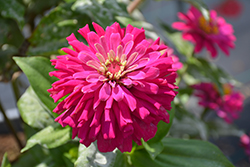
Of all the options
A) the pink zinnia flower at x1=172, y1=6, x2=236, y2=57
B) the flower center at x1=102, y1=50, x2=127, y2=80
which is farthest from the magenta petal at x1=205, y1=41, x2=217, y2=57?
the flower center at x1=102, y1=50, x2=127, y2=80

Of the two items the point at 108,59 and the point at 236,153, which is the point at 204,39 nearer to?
the point at 108,59

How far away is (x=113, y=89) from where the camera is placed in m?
0.30

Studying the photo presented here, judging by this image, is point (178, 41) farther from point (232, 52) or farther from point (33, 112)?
point (232, 52)

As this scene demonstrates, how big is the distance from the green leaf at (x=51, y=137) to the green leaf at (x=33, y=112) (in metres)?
0.02

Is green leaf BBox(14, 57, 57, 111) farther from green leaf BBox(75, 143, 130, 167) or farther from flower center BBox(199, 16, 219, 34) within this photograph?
flower center BBox(199, 16, 219, 34)

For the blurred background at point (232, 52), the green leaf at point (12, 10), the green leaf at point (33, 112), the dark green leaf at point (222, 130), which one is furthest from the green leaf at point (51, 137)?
the blurred background at point (232, 52)

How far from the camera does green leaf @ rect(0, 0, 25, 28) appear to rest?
1.60 feet

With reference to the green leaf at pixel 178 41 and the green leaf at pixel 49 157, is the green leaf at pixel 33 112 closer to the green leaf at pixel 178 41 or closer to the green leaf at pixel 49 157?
the green leaf at pixel 49 157

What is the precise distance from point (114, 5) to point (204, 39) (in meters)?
0.29

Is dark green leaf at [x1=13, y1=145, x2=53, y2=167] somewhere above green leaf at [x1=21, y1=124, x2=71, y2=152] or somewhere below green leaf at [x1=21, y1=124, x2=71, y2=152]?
below

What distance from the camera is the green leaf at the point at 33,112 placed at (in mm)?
443

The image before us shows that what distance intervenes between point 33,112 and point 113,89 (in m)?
0.23

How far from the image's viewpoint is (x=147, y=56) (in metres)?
0.32

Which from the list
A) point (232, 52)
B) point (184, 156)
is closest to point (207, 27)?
point (184, 156)
